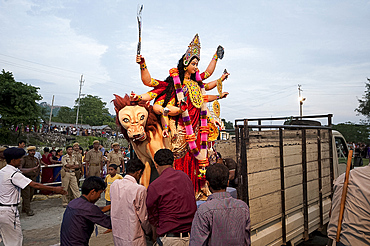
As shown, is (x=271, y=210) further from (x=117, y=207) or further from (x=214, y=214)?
(x=117, y=207)

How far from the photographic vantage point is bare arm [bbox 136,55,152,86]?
4.31 metres

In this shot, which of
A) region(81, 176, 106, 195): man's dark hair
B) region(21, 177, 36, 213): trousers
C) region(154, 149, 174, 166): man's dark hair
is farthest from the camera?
region(21, 177, 36, 213): trousers

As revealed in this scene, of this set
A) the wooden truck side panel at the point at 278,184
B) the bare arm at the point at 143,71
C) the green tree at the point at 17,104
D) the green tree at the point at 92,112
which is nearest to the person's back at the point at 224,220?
the wooden truck side panel at the point at 278,184

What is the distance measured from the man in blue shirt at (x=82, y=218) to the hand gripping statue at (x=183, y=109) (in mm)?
1590

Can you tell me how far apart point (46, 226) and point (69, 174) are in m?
2.19

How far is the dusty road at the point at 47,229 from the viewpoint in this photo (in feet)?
16.0

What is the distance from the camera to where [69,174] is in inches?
316

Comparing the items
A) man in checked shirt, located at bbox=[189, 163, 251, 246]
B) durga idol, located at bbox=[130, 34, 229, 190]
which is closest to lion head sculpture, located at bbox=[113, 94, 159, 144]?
durga idol, located at bbox=[130, 34, 229, 190]

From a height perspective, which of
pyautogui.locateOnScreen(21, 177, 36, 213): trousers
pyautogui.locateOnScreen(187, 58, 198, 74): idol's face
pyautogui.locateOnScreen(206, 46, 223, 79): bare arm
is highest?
pyautogui.locateOnScreen(206, 46, 223, 79): bare arm

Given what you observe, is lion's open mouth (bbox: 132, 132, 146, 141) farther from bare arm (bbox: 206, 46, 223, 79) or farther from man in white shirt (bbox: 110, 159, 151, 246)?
bare arm (bbox: 206, 46, 223, 79)

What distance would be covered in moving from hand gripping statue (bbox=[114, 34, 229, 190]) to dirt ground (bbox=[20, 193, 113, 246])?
1518mm

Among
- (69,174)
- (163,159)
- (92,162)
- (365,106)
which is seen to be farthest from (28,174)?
(365,106)

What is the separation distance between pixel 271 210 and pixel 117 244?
1.92 m

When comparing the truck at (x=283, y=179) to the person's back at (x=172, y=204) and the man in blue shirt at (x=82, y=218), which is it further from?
the man in blue shirt at (x=82, y=218)
